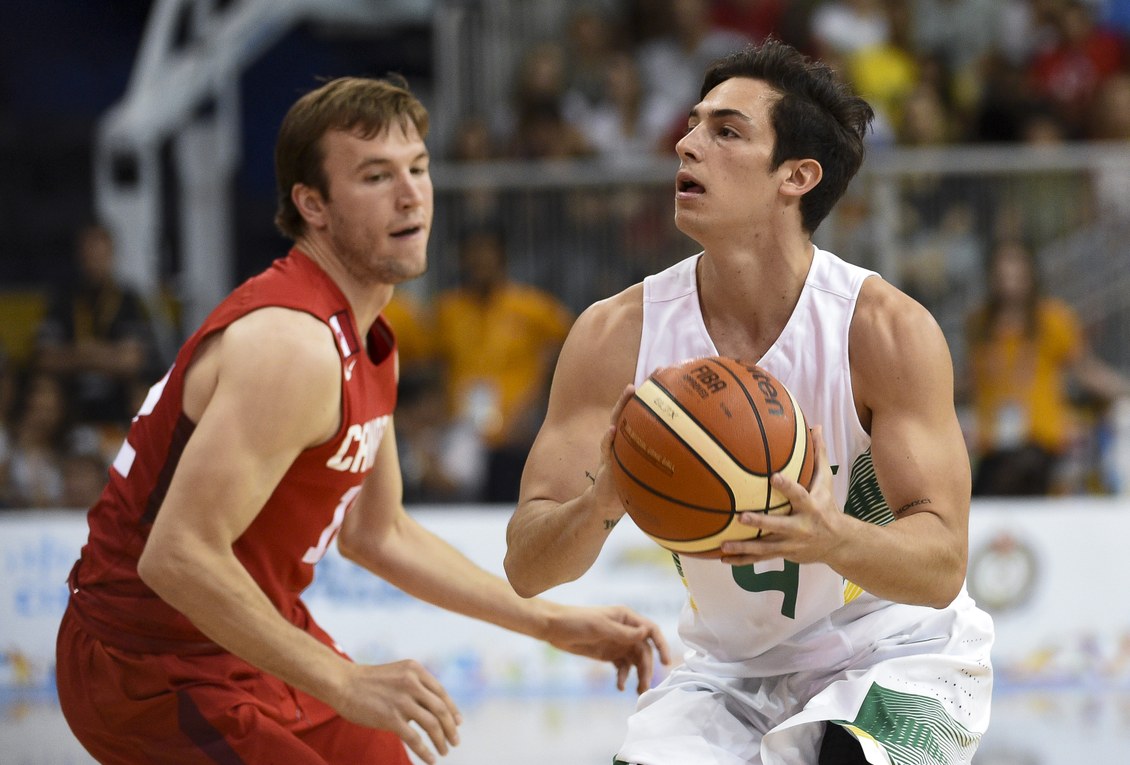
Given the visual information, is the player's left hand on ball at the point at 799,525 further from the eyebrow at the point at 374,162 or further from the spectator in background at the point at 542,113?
the spectator in background at the point at 542,113

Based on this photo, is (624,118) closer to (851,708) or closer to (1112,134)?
(1112,134)

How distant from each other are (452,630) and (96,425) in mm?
2730

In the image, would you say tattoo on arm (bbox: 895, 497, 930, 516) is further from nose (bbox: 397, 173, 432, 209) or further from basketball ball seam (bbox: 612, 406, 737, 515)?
nose (bbox: 397, 173, 432, 209)

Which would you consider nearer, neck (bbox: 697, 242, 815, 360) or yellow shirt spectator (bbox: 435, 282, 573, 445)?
neck (bbox: 697, 242, 815, 360)

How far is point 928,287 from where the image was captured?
8547 millimetres

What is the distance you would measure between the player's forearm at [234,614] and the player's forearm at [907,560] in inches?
46.4

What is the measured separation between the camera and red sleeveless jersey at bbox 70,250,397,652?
3391 millimetres

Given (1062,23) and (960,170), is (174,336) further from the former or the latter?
(1062,23)

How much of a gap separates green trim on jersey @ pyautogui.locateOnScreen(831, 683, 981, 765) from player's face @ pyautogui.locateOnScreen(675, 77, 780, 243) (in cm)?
110

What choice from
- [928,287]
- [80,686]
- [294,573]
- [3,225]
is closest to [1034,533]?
[928,287]

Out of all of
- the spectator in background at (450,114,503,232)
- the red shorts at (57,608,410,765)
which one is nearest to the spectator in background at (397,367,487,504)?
the spectator in background at (450,114,503,232)

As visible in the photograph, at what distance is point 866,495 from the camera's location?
3348mm

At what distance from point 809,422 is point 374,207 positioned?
126 centimetres

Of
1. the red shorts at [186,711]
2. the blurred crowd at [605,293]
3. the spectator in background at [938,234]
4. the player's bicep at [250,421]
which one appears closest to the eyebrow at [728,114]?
the player's bicep at [250,421]
